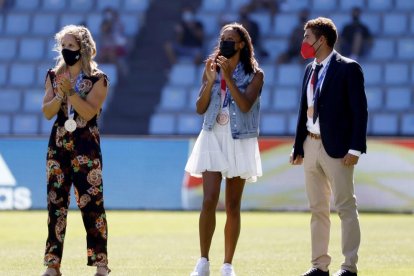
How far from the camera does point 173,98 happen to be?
89.1 feet

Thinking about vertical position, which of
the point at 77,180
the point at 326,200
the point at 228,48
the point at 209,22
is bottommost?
the point at 326,200

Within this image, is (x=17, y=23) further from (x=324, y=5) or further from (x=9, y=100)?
(x=324, y=5)

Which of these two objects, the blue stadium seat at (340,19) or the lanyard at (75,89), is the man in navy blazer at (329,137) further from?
the blue stadium seat at (340,19)

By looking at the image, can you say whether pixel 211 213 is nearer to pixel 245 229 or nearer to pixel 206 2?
pixel 245 229

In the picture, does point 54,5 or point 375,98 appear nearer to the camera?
point 375,98

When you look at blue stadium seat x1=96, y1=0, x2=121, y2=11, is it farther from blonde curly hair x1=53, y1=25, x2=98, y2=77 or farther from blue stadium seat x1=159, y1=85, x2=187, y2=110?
blonde curly hair x1=53, y1=25, x2=98, y2=77

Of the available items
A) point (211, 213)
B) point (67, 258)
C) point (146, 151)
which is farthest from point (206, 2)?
point (211, 213)

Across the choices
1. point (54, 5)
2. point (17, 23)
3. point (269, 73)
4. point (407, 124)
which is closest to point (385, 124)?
point (407, 124)

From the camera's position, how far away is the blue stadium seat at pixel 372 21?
90.6 feet

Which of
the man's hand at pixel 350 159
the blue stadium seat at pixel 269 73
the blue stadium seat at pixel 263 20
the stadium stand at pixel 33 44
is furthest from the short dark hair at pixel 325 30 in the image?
the blue stadium seat at pixel 263 20

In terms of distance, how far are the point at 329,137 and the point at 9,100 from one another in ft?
59.2

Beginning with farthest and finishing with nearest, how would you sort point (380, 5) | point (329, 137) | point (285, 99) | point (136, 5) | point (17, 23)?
point (17, 23), point (136, 5), point (380, 5), point (285, 99), point (329, 137)

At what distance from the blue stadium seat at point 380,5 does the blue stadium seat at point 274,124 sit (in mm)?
3880

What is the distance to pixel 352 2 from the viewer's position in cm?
2820
